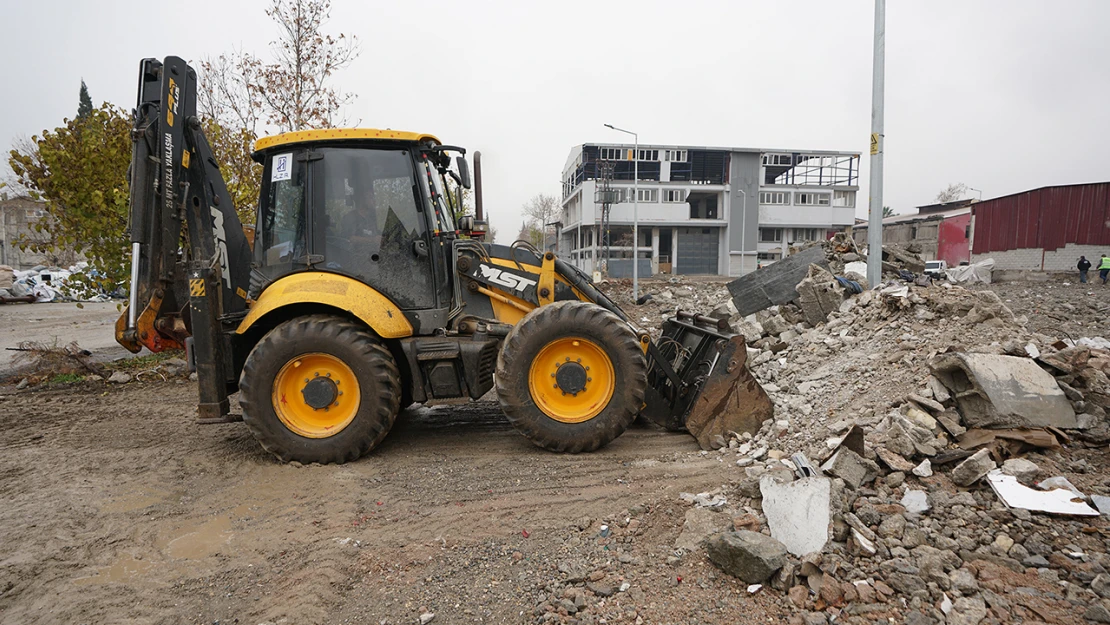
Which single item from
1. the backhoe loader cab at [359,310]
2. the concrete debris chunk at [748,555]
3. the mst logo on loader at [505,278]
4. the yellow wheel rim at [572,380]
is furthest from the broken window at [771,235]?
the concrete debris chunk at [748,555]

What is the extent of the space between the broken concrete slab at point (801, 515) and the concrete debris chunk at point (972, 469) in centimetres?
92

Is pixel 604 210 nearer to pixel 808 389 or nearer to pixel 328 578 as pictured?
pixel 808 389

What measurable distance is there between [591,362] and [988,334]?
3878mm

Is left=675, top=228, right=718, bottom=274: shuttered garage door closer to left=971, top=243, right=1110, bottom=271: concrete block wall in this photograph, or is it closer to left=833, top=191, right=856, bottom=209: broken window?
left=833, top=191, right=856, bottom=209: broken window

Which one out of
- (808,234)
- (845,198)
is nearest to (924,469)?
(808,234)

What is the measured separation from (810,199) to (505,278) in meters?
43.6

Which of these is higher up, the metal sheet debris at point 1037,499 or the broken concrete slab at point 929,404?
the broken concrete slab at point 929,404

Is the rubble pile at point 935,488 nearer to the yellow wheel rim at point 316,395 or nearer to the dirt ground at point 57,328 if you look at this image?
the yellow wheel rim at point 316,395

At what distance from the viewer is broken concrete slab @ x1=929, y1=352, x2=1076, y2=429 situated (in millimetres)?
4129

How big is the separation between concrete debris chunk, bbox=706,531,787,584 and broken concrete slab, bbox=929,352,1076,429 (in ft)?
7.07

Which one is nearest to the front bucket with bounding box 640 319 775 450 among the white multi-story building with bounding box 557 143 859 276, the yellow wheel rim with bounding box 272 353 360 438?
the yellow wheel rim with bounding box 272 353 360 438

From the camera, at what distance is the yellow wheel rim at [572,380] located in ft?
16.5

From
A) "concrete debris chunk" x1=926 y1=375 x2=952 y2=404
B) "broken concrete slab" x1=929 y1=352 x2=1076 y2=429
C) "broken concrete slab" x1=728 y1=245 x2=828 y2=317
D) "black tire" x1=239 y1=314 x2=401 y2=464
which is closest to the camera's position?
"broken concrete slab" x1=929 y1=352 x2=1076 y2=429

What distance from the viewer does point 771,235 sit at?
44188 millimetres
